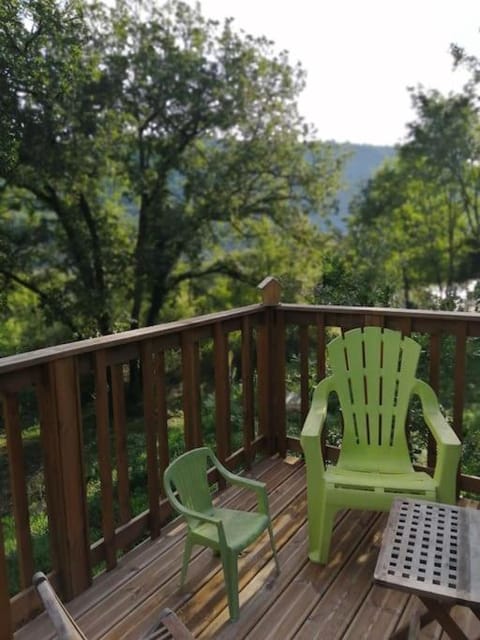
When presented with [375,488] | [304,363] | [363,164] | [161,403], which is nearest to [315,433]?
[375,488]

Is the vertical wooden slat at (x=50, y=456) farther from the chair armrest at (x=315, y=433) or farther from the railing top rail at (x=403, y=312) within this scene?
the railing top rail at (x=403, y=312)

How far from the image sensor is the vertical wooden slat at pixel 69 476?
1.92 m

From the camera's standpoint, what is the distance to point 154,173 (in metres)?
10.4

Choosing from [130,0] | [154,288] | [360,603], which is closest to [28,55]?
[130,0]

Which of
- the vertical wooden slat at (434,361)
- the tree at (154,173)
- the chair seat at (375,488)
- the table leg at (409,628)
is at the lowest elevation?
the table leg at (409,628)

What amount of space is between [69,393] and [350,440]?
4.77 feet

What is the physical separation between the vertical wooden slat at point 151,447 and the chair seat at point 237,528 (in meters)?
0.39

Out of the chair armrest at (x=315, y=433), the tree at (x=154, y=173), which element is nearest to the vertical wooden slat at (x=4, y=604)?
the chair armrest at (x=315, y=433)

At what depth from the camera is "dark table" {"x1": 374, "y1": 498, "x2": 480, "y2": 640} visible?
1260 millimetres

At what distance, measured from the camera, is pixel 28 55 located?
259 inches

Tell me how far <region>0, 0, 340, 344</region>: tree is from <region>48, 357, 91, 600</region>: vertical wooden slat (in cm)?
721

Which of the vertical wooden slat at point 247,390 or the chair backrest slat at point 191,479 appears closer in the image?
the chair backrest slat at point 191,479

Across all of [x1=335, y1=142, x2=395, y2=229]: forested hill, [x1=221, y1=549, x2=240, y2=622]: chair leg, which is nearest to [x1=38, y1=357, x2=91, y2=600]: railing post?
[x1=221, y1=549, x2=240, y2=622]: chair leg

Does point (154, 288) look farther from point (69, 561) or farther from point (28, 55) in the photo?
point (69, 561)
